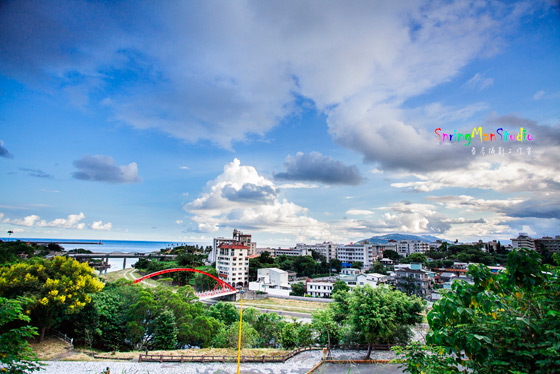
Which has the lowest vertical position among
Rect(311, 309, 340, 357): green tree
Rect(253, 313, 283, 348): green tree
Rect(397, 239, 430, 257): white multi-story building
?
Rect(253, 313, 283, 348): green tree

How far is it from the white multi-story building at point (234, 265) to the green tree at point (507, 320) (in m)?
51.7

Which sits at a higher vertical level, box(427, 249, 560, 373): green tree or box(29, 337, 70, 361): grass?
box(427, 249, 560, 373): green tree

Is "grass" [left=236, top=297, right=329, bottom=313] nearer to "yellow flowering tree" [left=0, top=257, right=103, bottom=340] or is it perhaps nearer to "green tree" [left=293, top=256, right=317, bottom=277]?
"green tree" [left=293, top=256, right=317, bottom=277]

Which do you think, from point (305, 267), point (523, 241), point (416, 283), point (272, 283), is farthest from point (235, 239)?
point (523, 241)

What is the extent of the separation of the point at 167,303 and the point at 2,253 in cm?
3055

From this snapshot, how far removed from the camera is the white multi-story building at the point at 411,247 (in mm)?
97581

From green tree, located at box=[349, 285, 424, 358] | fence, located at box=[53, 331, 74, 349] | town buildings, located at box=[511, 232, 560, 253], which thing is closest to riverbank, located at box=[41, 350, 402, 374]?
green tree, located at box=[349, 285, 424, 358]

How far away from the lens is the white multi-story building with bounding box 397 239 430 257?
97.6 meters

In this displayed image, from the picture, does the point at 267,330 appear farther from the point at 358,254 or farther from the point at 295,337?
the point at 358,254

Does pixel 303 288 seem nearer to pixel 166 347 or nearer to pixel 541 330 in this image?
pixel 166 347

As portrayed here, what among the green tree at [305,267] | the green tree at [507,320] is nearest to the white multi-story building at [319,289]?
the green tree at [305,267]

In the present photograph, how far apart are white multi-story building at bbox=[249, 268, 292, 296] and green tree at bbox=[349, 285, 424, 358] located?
1199 inches

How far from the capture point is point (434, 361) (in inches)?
177

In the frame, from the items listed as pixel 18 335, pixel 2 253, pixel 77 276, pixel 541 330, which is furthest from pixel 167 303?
pixel 2 253
